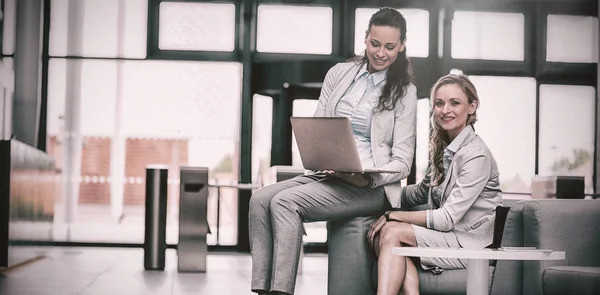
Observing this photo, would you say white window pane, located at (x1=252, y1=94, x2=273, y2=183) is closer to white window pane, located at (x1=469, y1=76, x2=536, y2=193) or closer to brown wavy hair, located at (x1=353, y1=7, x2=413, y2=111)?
white window pane, located at (x1=469, y1=76, x2=536, y2=193)

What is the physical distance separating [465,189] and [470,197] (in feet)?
0.11

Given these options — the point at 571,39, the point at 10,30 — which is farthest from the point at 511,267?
the point at 10,30

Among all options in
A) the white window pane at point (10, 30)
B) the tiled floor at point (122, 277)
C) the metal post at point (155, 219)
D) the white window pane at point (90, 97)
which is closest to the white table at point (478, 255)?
the tiled floor at point (122, 277)

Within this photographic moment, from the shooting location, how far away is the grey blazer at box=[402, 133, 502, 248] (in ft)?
10.6

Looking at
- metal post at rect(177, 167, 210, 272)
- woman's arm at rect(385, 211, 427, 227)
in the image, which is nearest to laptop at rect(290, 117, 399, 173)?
woman's arm at rect(385, 211, 427, 227)

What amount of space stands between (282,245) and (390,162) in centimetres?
55

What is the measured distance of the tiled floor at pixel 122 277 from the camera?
5723 millimetres

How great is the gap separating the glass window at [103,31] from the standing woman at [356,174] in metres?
6.98

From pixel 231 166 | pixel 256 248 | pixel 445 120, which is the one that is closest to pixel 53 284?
pixel 256 248

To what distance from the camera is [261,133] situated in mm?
10305

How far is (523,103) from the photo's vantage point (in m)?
10.6

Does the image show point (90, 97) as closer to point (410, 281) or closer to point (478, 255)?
point (410, 281)

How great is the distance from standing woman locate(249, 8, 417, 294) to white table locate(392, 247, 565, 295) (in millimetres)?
621

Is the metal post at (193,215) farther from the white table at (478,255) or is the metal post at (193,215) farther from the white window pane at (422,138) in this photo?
the white table at (478,255)
